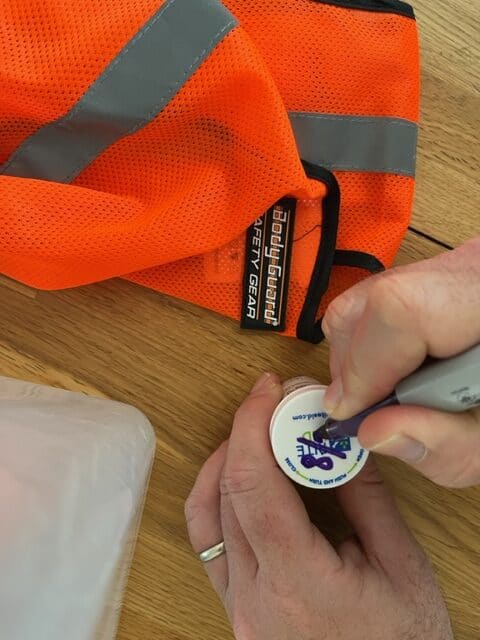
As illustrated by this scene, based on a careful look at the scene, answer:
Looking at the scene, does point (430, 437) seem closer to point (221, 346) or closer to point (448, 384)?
point (448, 384)

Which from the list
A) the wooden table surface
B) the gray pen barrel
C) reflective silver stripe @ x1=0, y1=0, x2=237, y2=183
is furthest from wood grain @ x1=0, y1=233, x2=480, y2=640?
the gray pen barrel

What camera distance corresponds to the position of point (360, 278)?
61 cm

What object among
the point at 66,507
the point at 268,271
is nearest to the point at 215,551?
the point at 66,507

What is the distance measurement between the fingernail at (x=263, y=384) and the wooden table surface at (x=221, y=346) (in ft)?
0.05

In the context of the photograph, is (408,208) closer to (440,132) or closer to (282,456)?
(440,132)

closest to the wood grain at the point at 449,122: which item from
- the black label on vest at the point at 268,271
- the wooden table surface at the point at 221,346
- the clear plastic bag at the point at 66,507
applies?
the wooden table surface at the point at 221,346

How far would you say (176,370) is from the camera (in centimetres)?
63

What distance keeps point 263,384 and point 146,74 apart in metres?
0.28

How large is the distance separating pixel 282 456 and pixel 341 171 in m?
0.26

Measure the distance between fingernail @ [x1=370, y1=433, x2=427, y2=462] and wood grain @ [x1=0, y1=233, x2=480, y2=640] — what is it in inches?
9.1

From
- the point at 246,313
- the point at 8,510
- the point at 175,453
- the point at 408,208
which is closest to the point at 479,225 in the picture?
the point at 408,208

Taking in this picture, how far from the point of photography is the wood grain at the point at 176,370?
63 centimetres

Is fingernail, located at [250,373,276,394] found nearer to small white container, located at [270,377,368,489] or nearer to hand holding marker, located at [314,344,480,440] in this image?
small white container, located at [270,377,368,489]

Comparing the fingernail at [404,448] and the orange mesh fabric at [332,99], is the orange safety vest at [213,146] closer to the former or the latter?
the orange mesh fabric at [332,99]
